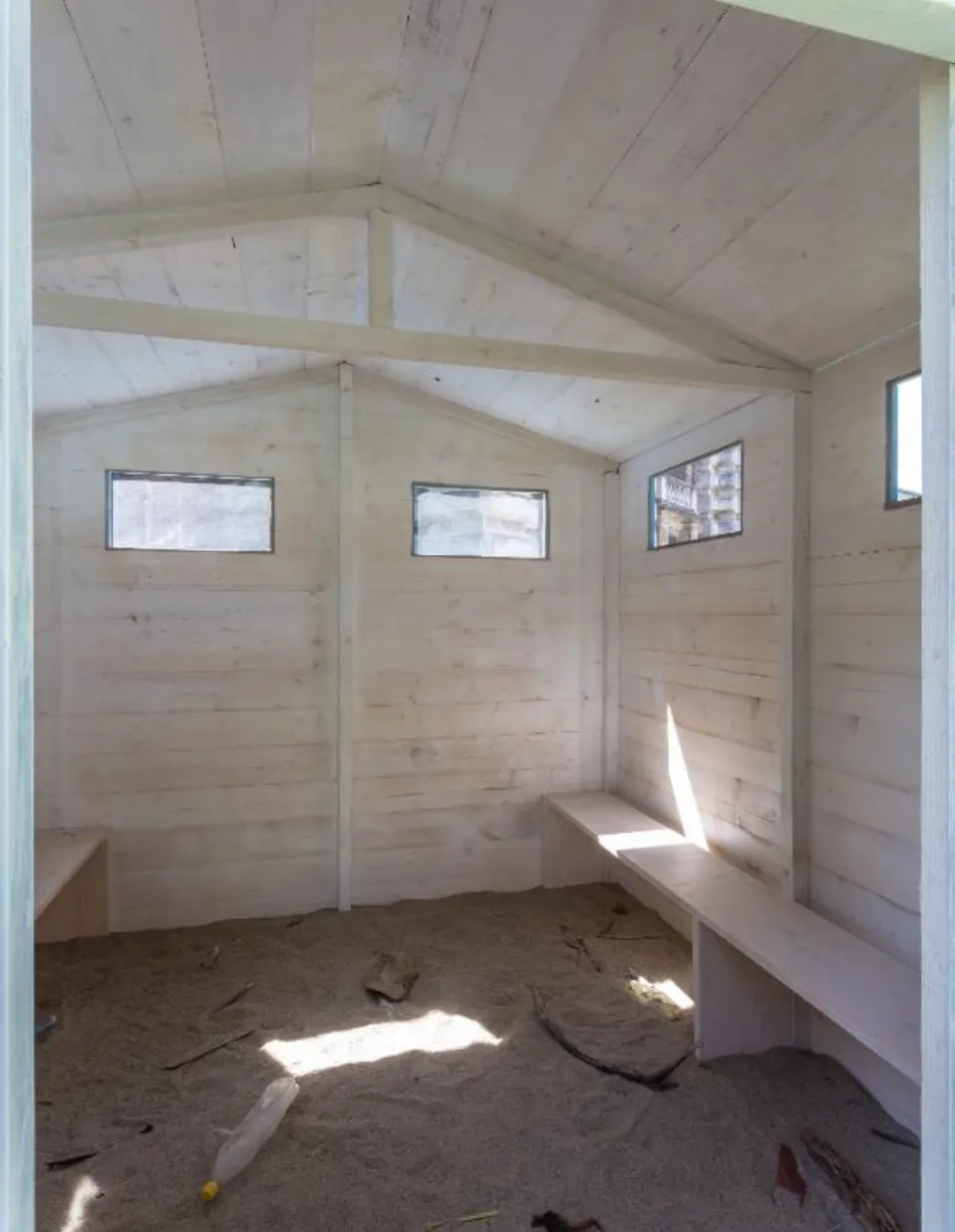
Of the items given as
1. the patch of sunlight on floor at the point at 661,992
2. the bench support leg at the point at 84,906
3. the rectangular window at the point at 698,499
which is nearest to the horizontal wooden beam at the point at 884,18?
the rectangular window at the point at 698,499

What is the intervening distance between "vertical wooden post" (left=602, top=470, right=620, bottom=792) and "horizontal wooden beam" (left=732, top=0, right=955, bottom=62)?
3.26 m

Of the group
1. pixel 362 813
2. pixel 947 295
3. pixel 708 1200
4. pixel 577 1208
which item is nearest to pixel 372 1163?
pixel 577 1208

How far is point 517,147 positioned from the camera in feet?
6.29

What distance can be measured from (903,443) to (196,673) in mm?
3102

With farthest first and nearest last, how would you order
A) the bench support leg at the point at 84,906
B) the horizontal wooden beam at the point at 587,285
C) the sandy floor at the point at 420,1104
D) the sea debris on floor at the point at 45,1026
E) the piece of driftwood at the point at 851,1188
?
the bench support leg at the point at 84,906, the sea debris on floor at the point at 45,1026, the horizontal wooden beam at the point at 587,285, the sandy floor at the point at 420,1104, the piece of driftwood at the point at 851,1188

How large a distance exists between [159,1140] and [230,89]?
2809mm

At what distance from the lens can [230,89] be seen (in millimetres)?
1646

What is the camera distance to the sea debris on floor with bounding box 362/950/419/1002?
114 inches

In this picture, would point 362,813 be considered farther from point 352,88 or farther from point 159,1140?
point 352,88

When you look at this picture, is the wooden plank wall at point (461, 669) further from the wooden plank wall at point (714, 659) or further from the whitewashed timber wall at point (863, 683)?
the whitewashed timber wall at point (863, 683)

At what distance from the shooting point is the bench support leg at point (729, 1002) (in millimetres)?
2459

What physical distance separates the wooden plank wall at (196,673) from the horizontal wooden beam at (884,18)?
10.4 ft

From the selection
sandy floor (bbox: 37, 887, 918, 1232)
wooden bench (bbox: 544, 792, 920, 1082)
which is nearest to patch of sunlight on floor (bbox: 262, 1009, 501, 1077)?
sandy floor (bbox: 37, 887, 918, 1232)

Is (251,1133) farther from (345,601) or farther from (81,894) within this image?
(345,601)
